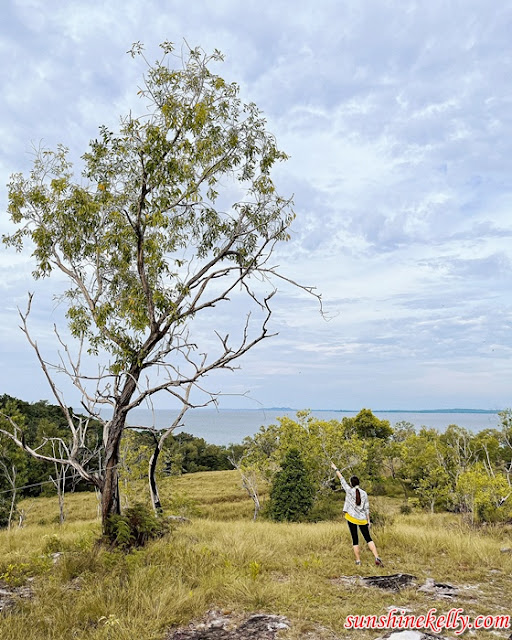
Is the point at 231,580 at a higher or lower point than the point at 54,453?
lower

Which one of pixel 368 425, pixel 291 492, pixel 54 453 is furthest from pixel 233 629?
pixel 368 425

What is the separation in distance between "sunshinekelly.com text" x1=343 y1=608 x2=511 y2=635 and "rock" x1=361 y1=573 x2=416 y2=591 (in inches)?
54.0

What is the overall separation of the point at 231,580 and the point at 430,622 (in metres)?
3.22

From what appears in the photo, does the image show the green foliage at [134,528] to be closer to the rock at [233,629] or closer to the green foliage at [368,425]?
the rock at [233,629]

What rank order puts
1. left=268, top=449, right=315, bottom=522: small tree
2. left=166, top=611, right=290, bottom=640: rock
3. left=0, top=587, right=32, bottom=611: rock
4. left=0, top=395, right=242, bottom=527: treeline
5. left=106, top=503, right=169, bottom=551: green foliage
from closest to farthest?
left=166, top=611, right=290, bottom=640: rock < left=0, top=587, right=32, bottom=611: rock < left=106, top=503, right=169, bottom=551: green foliage < left=0, top=395, right=242, bottom=527: treeline < left=268, top=449, right=315, bottom=522: small tree

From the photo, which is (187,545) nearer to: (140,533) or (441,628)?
(140,533)

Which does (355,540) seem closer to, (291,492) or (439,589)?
(439,589)

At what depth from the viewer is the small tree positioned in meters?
35.8

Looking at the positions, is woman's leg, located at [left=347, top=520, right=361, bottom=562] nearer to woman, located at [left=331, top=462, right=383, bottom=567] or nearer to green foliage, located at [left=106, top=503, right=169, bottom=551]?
woman, located at [left=331, top=462, right=383, bottom=567]

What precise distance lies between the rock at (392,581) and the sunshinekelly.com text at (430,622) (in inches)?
54.0

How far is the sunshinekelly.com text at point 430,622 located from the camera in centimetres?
622

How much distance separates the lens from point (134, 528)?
1000cm

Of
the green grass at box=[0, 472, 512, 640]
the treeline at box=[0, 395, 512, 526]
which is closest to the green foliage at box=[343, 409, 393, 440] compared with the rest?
the treeline at box=[0, 395, 512, 526]

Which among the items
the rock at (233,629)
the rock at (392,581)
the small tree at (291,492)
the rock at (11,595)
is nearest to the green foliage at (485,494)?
the small tree at (291,492)
